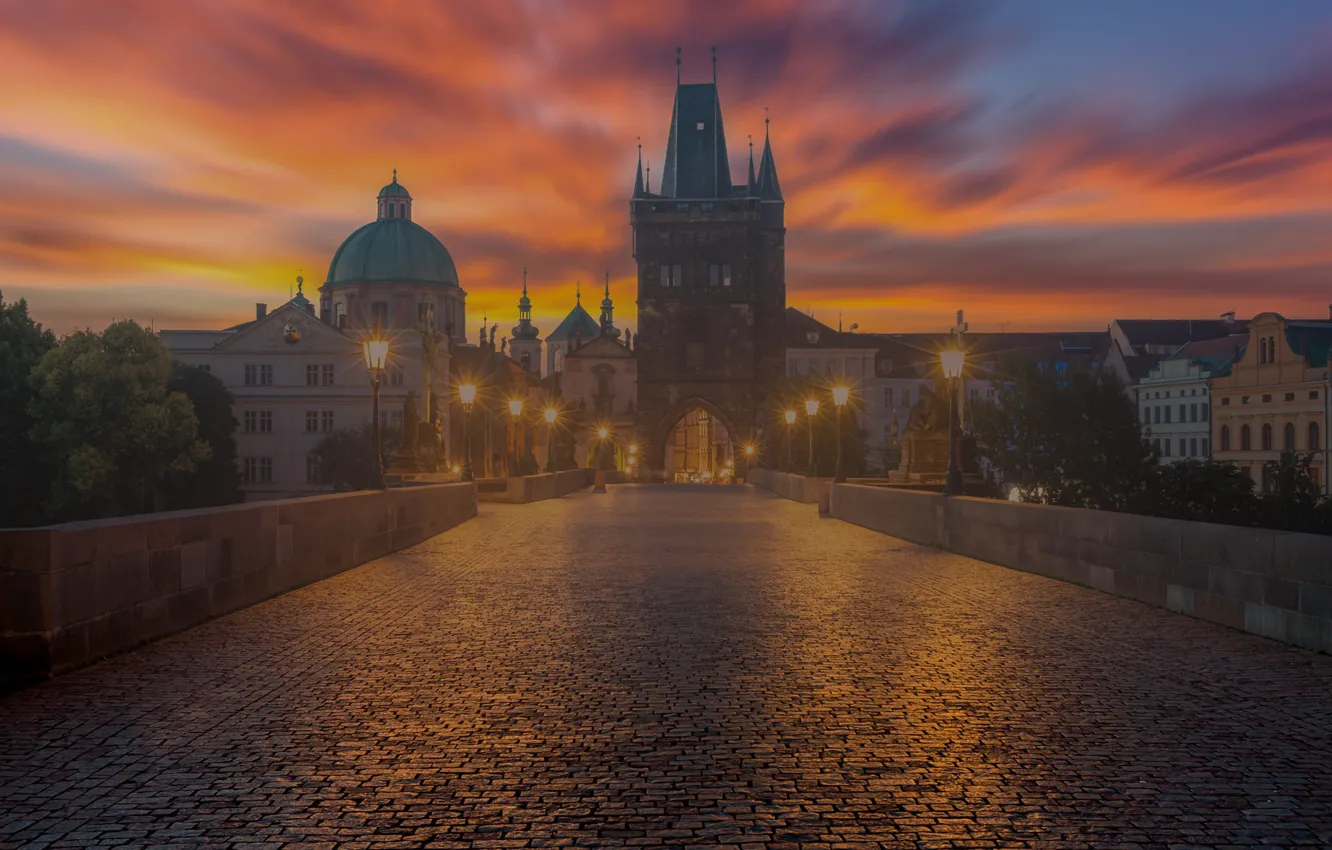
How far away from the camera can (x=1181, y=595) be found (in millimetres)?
11992

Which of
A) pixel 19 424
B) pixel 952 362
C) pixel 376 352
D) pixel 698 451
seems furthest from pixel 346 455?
pixel 952 362

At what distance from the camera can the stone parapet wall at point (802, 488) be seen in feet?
112

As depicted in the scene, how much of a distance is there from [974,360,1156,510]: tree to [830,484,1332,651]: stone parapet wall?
58905 mm

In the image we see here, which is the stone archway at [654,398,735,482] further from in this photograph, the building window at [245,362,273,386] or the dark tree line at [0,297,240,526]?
the dark tree line at [0,297,240,526]

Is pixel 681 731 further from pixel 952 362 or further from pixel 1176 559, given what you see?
pixel 952 362

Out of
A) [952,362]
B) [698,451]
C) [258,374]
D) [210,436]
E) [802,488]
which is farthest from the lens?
[698,451]

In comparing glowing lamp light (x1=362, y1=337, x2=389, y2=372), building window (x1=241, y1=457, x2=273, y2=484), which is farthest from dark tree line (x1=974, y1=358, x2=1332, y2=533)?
building window (x1=241, y1=457, x2=273, y2=484)

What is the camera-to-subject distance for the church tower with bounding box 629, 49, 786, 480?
101m

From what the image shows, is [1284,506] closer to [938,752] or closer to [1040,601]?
[1040,601]

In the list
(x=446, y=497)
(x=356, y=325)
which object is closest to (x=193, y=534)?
(x=446, y=497)

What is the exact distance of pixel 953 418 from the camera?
22.8 meters

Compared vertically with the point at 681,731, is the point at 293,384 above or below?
above

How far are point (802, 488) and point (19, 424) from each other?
44523mm

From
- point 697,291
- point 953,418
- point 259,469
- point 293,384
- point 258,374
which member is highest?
point 697,291
